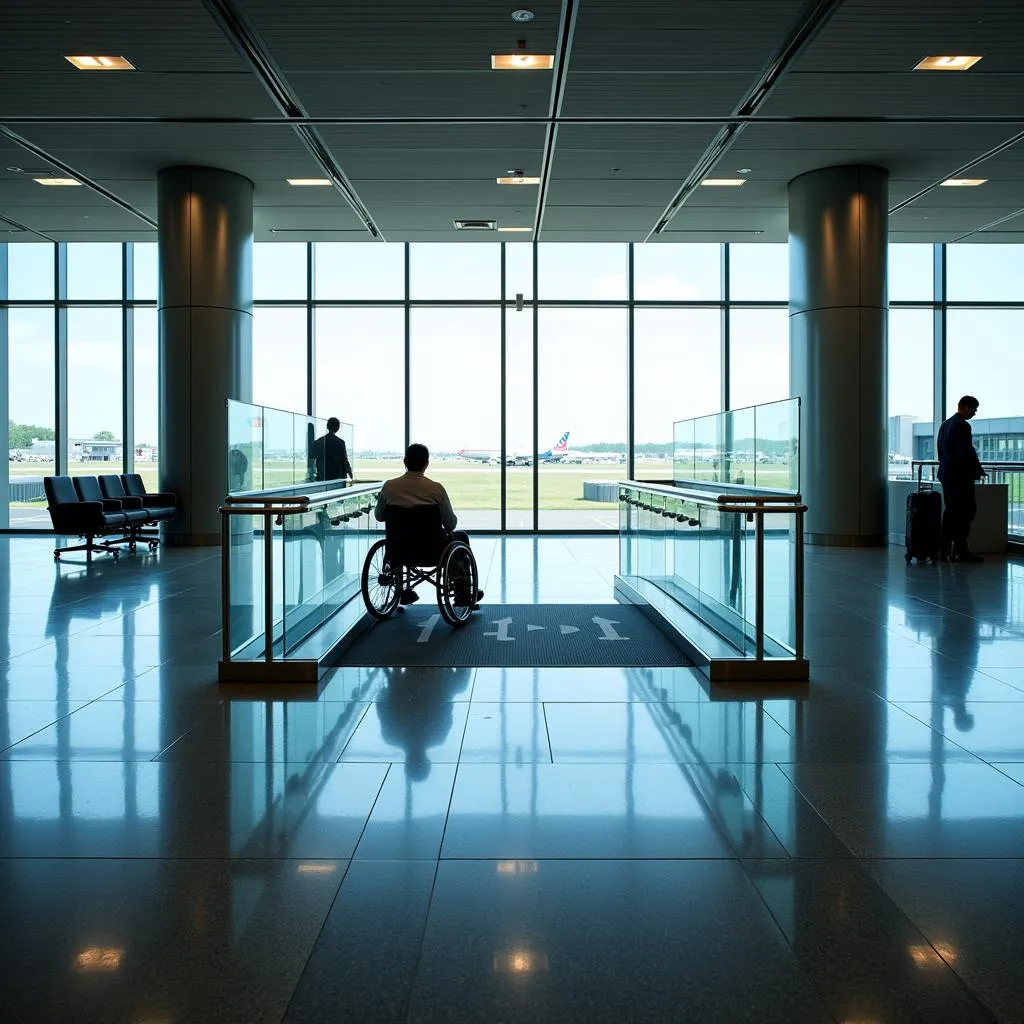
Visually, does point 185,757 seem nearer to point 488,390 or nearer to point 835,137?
point 835,137

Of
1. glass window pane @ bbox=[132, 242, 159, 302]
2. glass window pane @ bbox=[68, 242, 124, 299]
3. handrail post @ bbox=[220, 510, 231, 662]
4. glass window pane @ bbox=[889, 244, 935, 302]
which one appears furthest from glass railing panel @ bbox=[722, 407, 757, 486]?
glass window pane @ bbox=[68, 242, 124, 299]

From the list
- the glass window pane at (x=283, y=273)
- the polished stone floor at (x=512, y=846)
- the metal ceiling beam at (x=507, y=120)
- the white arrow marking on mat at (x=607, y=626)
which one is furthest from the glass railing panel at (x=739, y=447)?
the glass window pane at (x=283, y=273)

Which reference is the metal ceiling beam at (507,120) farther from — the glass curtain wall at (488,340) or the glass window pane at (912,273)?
the glass window pane at (912,273)

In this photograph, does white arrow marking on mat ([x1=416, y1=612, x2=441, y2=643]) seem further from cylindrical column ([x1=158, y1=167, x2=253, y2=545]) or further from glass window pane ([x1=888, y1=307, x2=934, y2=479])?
glass window pane ([x1=888, y1=307, x2=934, y2=479])

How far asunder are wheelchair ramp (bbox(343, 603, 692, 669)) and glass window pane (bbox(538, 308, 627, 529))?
816 cm

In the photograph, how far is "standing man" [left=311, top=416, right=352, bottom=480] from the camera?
24.8 feet

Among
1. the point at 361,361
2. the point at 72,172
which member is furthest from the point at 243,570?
the point at 361,361

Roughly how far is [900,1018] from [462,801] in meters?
1.56

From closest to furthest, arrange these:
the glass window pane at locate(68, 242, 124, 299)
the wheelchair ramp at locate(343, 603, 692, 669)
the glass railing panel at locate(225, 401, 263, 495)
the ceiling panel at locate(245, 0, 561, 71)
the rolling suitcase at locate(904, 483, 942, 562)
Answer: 1. the glass railing panel at locate(225, 401, 263, 495)
2. the wheelchair ramp at locate(343, 603, 692, 669)
3. the ceiling panel at locate(245, 0, 561, 71)
4. the rolling suitcase at locate(904, 483, 942, 562)
5. the glass window pane at locate(68, 242, 124, 299)

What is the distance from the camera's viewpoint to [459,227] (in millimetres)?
14016

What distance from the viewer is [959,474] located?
10305 mm

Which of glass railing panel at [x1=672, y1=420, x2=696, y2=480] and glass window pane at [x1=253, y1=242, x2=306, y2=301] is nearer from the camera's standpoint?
glass railing panel at [x1=672, y1=420, x2=696, y2=480]

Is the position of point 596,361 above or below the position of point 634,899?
above

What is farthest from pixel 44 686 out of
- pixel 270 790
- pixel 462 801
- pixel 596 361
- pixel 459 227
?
pixel 596 361
